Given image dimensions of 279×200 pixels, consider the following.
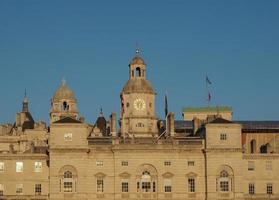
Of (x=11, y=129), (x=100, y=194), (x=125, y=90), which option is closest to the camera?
(x=100, y=194)

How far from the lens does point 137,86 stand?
124 m

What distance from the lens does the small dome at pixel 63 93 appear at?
146m

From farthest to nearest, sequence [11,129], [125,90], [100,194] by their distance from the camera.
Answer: [11,129] < [125,90] < [100,194]

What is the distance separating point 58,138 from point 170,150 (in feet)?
47.7

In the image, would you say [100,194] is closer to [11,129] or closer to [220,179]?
[220,179]

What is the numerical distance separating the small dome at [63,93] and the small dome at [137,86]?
2425 centimetres

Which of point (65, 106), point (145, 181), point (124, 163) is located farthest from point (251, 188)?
point (65, 106)

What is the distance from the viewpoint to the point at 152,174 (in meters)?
105

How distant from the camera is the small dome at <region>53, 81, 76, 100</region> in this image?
146 metres

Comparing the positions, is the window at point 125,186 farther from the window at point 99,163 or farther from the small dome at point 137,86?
the small dome at point 137,86

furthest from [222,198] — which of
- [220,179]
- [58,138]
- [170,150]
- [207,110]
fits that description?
[207,110]

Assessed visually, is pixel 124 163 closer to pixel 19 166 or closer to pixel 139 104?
pixel 19 166

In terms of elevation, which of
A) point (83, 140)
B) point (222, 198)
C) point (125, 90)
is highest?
point (125, 90)

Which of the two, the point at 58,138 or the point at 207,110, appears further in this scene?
the point at 207,110
